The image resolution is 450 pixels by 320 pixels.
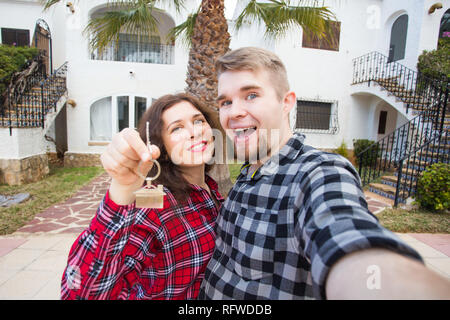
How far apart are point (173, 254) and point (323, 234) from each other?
0.83 metres

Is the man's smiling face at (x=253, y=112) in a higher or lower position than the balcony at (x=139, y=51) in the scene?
lower

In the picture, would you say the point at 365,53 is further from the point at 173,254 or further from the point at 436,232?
the point at 173,254

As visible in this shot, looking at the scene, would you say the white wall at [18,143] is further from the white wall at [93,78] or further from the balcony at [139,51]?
the balcony at [139,51]

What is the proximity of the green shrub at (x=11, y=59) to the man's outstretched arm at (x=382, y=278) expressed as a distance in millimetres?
10476

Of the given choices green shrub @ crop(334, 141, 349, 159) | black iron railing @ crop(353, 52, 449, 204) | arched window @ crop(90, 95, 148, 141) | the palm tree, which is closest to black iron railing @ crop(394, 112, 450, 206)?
black iron railing @ crop(353, 52, 449, 204)

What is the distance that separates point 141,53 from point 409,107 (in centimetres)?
980

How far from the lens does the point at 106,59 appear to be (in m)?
9.98

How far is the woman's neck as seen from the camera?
5.35ft

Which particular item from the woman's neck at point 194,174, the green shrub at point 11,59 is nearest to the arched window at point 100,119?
the green shrub at point 11,59

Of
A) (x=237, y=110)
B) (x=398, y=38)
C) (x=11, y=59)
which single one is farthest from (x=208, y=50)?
(x=398, y=38)

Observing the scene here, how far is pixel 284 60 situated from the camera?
9.70m

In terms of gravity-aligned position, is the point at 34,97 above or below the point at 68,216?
above

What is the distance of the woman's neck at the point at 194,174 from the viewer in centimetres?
163

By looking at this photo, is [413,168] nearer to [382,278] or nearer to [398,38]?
[382,278]
